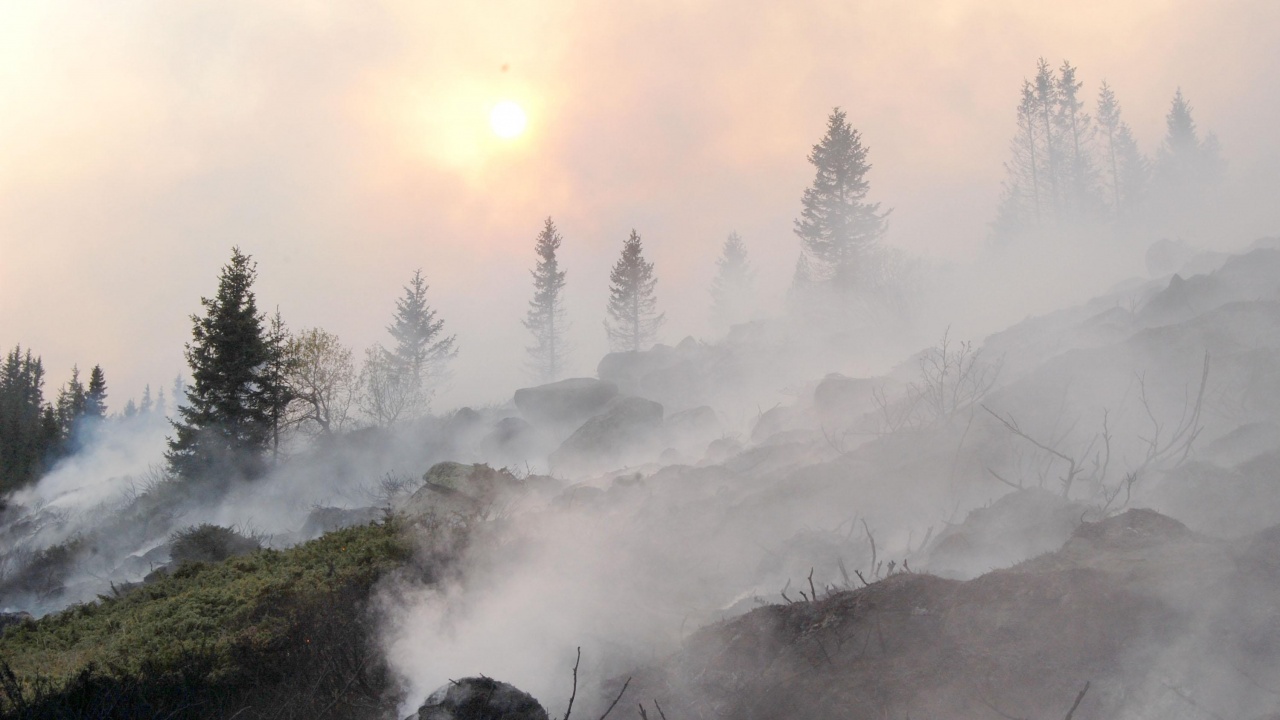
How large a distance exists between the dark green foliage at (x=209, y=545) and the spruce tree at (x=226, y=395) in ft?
41.3

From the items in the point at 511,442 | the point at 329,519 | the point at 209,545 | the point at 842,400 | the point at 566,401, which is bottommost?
the point at 329,519

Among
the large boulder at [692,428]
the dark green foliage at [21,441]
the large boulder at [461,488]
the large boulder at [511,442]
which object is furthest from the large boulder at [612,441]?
the dark green foliage at [21,441]

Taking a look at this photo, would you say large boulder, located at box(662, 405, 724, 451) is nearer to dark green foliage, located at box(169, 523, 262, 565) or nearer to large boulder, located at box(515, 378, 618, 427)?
large boulder, located at box(515, 378, 618, 427)

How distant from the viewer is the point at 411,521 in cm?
1141

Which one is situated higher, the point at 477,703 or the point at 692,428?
the point at 477,703

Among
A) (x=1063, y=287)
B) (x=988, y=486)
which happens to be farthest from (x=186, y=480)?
(x=1063, y=287)

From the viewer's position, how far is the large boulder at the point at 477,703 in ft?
21.5

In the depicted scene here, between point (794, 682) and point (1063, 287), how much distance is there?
42.1 m

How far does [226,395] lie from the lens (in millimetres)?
30562

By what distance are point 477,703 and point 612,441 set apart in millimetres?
25076

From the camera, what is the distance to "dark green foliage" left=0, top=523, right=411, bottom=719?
627 centimetres

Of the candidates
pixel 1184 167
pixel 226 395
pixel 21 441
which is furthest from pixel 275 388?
pixel 1184 167

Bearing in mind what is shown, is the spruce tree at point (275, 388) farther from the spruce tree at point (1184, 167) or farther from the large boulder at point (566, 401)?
the spruce tree at point (1184, 167)

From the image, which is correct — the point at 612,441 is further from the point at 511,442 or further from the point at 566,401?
the point at 566,401
